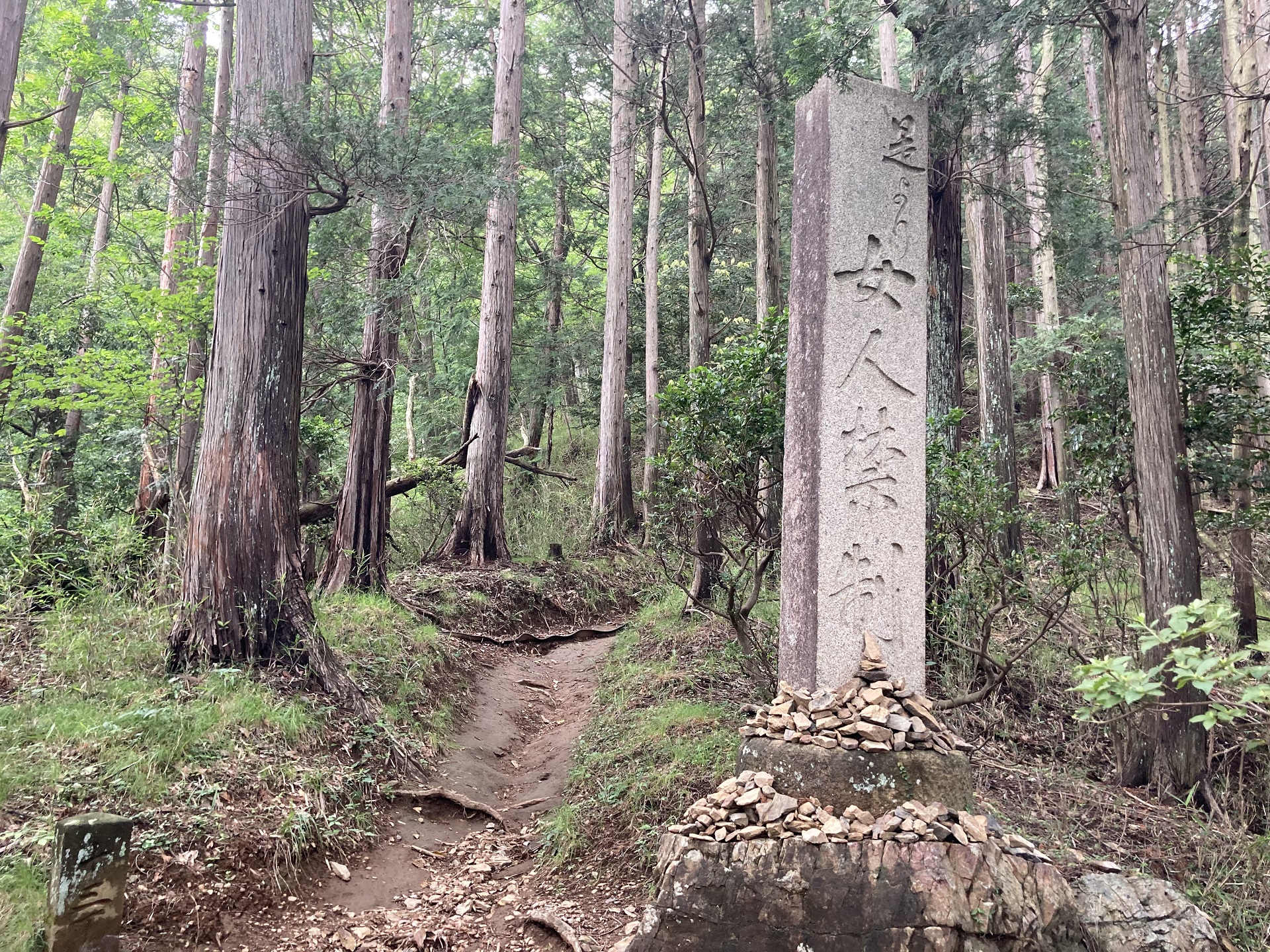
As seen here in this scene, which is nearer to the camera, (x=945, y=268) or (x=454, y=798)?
(x=454, y=798)

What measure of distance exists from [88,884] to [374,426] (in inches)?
245

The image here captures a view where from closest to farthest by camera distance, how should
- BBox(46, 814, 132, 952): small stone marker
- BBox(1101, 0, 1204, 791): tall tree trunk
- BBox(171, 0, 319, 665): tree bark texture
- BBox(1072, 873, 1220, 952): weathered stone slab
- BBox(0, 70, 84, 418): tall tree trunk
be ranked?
BBox(46, 814, 132, 952): small stone marker, BBox(1072, 873, 1220, 952): weathered stone slab, BBox(1101, 0, 1204, 791): tall tree trunk, BBox(171, 0, 319, 665): tree bark texture, BBox(0, 70, 84, 418): tall tree trunk

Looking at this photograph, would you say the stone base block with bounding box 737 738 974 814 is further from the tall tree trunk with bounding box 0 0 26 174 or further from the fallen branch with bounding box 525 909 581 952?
the tall tree trunk with bounding box 0 0 26 174

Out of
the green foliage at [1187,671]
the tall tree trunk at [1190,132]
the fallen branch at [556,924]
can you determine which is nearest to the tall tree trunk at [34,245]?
the fallen branch at [556,924]

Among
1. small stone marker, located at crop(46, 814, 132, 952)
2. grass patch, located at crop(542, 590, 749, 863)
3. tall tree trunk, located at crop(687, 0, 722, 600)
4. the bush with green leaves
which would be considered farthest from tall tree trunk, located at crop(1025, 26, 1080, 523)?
small stone marker, located at crop(46, 814, 132, 952)

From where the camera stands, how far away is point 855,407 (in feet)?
14.0

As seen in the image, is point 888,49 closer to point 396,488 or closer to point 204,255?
point 396,488

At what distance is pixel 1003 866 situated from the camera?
332 centimetres

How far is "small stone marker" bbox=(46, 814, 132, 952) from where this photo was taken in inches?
118

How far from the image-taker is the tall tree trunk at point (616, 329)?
13.0m

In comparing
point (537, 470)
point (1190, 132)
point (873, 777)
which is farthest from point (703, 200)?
point (1190, 132)

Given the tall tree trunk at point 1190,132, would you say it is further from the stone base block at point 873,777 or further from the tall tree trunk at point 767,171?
the stone base block at point 873,777

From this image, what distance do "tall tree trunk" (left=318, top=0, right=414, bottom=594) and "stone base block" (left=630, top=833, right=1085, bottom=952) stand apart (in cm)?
573

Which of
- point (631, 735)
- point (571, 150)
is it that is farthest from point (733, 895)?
point (571, 150)
